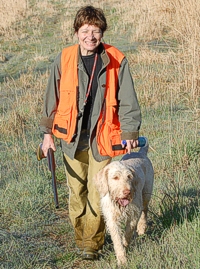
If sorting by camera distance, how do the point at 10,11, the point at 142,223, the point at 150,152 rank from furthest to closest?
1. the point at 10,11
2. the point at 150,152
3. the point at 142,223

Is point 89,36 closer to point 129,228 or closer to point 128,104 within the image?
point 128,104

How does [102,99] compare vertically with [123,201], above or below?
above

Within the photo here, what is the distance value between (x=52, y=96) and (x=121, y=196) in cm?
104

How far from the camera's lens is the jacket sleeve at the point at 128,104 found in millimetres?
4164

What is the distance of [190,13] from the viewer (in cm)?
864

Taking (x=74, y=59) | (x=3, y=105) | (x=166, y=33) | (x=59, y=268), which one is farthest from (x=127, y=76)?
(x=166, y=33)

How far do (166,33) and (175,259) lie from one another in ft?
35.6

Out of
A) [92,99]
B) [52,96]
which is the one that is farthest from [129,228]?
[52,96]

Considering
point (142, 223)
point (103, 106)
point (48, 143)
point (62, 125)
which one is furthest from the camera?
point (142, 223)

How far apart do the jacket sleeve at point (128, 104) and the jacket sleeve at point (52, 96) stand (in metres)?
0.52

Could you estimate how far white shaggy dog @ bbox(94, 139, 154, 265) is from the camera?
3973mm

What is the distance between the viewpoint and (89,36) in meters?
4.13

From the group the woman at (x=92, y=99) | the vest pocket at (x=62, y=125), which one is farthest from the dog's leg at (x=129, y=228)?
the vest pocket at (x=62, y=125)

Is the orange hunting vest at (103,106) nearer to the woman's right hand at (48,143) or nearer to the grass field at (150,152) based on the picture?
the woman's right hand at (48,143)
